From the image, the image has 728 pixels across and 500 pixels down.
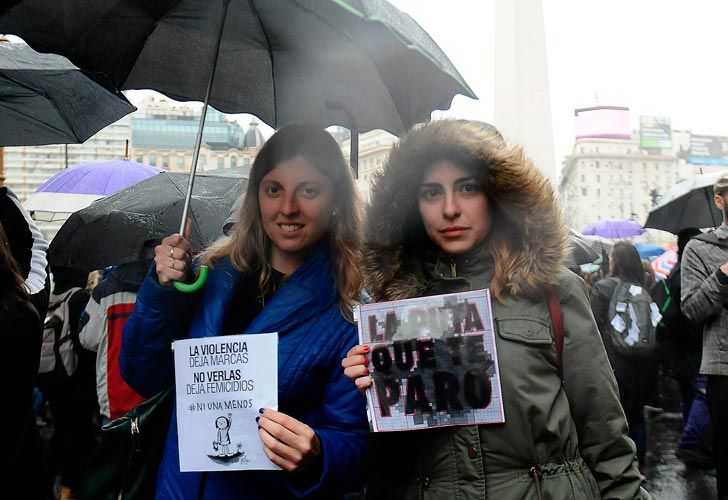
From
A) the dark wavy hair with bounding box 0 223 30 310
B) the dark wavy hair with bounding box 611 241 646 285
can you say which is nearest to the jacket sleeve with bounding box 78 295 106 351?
the dark wavy hair with bounding box 0 223 30 310

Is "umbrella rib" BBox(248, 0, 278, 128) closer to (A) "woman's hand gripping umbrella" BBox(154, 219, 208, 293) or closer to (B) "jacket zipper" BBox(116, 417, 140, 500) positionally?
(A) "woman's hand gripping umbrella" BBox(154, 219, 208, 293)

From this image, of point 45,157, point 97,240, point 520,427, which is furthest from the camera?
point 45,157

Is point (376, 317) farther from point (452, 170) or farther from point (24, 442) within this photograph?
point (24, 442)

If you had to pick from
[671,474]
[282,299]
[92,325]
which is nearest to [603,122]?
[671,474]

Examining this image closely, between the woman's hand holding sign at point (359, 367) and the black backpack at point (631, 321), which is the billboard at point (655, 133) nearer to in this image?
the black backpack at point (631, 321)

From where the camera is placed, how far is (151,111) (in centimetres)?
9375

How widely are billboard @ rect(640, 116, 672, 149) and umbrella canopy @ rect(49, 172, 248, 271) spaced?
123330mm

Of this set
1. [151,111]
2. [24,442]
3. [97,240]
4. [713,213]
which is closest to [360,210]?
[24,442]

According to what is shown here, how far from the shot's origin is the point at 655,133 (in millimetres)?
121438

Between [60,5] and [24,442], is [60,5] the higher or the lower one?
the higher one

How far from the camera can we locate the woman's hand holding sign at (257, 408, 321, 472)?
207 centimetres

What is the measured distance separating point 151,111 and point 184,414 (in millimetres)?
95844

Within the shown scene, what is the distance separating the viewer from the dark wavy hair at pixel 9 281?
272cm

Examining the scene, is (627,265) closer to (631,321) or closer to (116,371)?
(631,321)
